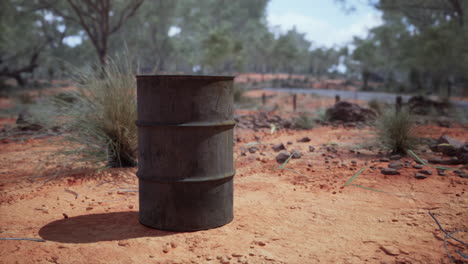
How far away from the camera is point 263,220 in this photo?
10.7 feet

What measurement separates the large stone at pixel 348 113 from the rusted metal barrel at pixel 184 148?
7278 mm

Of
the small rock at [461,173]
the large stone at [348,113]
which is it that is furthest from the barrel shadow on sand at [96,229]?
the large stone at [348,113]

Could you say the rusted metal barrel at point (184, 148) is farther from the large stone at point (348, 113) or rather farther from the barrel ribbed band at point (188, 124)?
the large stone at point (348, 113)

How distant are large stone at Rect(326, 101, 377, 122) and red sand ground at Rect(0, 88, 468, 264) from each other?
15.6 feet

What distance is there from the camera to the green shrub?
18.4ft

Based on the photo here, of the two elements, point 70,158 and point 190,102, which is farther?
point 70,158

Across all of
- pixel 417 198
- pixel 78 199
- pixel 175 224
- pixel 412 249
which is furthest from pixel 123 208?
pixel 417 198

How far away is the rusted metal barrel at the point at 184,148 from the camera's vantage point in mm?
2936

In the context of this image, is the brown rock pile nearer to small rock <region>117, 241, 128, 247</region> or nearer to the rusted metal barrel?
the rusted metal barrel

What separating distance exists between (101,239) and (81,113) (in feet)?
8.71

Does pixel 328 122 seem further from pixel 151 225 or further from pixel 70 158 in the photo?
pixel 151 225

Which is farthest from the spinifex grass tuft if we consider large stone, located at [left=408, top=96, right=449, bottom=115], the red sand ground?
large stone, located at [left=408, top=96, right=449, bottom=115]

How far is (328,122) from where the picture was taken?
32.4ft

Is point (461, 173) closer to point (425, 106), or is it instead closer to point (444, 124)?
point (444, 124)
